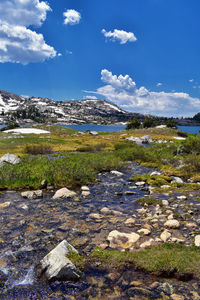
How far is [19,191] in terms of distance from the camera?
15.0 m

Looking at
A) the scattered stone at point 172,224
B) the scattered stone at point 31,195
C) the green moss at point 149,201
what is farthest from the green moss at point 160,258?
the scattered stone at point 31,195

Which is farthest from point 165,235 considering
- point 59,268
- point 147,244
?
point 59,268

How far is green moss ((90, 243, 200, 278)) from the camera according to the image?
19.4 feet

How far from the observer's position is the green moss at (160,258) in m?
5.92

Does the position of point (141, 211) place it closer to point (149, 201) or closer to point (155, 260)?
point (149, 201)

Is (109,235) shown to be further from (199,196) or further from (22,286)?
(199,196)

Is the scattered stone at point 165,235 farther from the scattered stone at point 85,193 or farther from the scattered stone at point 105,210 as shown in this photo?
the scattered stone at point 85,193

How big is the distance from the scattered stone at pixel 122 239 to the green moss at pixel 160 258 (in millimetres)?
597

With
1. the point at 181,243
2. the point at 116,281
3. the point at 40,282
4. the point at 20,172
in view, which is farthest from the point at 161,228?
the point at 20,172

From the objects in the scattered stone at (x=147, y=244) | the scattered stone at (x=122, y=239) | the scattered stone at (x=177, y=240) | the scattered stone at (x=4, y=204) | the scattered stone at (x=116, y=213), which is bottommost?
the scattered stone at (x=116, y=213)

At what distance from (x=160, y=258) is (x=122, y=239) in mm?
1955

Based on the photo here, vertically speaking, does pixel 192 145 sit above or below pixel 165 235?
above

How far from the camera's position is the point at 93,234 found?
27.9 ft

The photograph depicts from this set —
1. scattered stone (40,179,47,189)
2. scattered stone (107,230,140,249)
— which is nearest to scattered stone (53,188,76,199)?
scattered stone (40,179,47,189)
